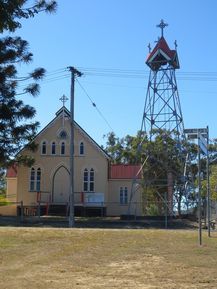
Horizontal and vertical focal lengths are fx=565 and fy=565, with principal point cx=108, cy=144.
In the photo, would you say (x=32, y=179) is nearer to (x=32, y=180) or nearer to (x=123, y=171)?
(x=32, y=180)

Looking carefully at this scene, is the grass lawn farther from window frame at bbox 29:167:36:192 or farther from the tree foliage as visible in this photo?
window frame at bbox 29:167:36:192

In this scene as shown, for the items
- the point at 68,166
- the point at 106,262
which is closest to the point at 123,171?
the point at 68,166

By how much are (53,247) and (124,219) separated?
78.7 ft

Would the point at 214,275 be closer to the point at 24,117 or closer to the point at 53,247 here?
the point at 24,117

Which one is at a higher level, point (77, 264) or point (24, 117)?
point (24, 117)

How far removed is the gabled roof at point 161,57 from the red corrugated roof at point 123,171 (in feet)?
32.1

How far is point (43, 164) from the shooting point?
47469 millimetres

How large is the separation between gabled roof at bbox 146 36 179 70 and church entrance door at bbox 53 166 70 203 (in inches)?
456

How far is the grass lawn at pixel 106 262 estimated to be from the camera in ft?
32.3

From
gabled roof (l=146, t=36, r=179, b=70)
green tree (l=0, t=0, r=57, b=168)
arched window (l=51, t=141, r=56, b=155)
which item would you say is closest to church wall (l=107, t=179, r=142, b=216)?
arched window (l=51, t=141, r=56, b=155)

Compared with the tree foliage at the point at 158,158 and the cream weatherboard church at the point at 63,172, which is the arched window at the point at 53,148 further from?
the tree foliage at the point at 158,158

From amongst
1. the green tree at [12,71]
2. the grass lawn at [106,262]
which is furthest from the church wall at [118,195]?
the green tree at [12,71]

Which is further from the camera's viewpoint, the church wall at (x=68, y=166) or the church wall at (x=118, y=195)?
the church wall at (x=118, y=195)

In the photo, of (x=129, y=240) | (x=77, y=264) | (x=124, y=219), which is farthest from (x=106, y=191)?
(x=77, y=264)
